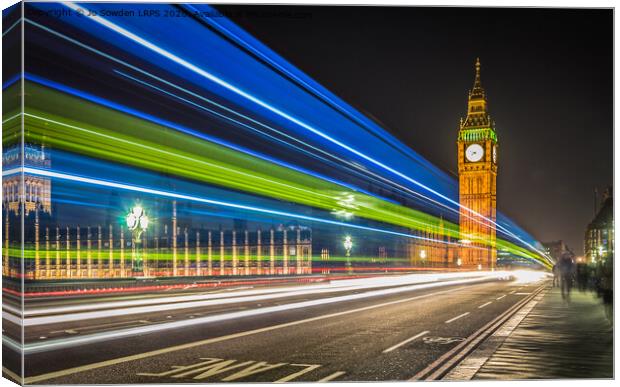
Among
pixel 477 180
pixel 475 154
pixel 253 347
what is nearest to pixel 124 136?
pixel 253 347

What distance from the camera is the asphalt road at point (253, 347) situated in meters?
9.91

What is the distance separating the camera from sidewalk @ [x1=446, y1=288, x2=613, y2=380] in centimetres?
1007

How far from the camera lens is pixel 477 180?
30828 mm

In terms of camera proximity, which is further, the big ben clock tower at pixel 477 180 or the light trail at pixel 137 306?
the light trail at pixel 137 306

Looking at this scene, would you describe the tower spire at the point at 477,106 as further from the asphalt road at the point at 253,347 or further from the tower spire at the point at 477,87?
the asphalt road at the point at 253,347

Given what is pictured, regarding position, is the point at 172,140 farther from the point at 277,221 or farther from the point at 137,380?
the point at 277,221

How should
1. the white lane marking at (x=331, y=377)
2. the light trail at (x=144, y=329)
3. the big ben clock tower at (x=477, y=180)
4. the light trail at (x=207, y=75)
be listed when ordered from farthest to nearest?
the big ben clock tower at (x=477, y=180) < the light trail at (x=207, y=75) < the light trail at (x=144, y=329) < the white lane marking at (x=331, y=377)

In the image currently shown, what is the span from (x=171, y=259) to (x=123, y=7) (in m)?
76.6

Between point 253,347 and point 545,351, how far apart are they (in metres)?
5.23

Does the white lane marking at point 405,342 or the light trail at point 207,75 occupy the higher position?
the light trail at point 207,75

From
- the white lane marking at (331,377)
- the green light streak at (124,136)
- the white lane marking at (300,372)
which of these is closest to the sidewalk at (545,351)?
the white lane marking at (331,377)

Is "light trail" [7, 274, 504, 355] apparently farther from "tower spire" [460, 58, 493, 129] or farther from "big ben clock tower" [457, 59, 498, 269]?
"tower spire" [460, 58, 493, 129]

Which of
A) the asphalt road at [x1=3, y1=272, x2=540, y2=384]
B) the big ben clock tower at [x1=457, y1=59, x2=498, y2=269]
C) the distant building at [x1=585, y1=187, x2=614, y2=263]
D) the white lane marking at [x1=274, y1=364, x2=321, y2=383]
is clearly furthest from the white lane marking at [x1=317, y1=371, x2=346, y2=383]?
the distant building at [x1=585, y1=187, x2=614, y2=263]

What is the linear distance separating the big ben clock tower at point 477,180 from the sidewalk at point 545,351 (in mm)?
4247
